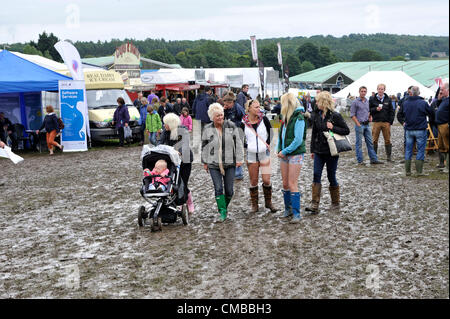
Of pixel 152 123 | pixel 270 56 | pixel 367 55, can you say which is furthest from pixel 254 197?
pixel 367 55

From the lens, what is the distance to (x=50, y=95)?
877 inches

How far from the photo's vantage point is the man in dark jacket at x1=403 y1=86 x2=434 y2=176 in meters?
11.7

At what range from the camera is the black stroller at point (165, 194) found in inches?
320

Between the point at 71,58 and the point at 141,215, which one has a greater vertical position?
the point at 71,58

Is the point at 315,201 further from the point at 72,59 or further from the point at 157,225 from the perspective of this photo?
the point at 72,59

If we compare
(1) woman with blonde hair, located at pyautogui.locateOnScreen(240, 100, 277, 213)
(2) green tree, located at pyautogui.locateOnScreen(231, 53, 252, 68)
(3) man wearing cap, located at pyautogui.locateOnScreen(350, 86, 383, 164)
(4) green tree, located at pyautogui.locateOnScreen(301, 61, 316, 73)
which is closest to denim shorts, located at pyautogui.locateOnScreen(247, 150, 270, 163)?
(1) woman with blonde hair, located at pyautogui.locateOnScreen(240, 100, 277, 213)

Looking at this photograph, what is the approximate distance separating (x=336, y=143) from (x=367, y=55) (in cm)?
12494

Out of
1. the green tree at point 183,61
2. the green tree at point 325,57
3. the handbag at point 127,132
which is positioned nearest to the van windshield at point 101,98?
the handbag at point 127,132

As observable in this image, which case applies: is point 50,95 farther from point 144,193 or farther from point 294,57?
point 294,57

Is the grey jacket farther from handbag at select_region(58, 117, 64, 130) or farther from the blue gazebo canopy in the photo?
the blue gazebo canopy

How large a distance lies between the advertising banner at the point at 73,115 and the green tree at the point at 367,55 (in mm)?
114996

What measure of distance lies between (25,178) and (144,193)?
7197mm

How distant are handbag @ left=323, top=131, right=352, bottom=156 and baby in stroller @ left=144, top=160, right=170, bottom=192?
248 centimetres

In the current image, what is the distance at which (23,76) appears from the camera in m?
19.6
